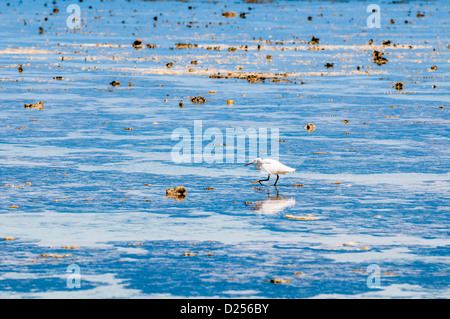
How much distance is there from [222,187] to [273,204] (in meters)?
1.34

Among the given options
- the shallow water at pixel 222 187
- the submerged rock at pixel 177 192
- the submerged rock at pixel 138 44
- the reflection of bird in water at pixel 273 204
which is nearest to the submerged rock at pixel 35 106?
the shallow water at pixel 222 187

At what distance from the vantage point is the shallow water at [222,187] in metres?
9.58

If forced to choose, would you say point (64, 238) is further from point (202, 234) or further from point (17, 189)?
point (17, 189)

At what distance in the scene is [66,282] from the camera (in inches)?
363

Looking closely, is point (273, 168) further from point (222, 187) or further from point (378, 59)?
point (378, 59)

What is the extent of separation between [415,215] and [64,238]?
14.8 feet

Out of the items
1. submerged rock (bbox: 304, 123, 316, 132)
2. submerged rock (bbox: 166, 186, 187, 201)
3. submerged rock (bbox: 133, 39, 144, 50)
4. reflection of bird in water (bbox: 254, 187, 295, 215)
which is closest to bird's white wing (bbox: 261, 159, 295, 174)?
reflection of bird in water (bbox: 254, 187, 295, 215)

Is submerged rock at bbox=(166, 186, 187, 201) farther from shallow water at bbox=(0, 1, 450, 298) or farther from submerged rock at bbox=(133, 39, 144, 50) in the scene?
submerged rock at bbox=(133, 39, 144, 50)

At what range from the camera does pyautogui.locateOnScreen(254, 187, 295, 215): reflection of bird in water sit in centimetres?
1262

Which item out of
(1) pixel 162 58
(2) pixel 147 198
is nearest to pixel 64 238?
(2) pixel 147 198

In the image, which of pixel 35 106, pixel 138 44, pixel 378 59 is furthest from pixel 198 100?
pixel 138 44

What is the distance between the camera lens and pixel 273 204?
13000mm

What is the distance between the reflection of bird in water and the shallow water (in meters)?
0.03

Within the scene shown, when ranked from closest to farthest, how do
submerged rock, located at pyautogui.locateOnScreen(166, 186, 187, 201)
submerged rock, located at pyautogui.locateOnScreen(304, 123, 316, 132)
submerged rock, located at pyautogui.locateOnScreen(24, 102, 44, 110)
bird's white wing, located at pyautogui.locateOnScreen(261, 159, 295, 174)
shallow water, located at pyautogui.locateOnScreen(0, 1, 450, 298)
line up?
shallow water, located at pyautogui.locateOnScreen(0, 1, 450, 298) → submerged rock, located at pyautogui.locateOnScreen(166, 186, 187, 201) → bird's white wing, located at pyautogui.locateOnScreen(261, 159, 295, 174) → submerged rock, located at pyautogui.locateOnScreen(304, 123, 316, 132) → submerged rock, located at pyautogui.locateOnScreen(24, 102, 44, 110)
